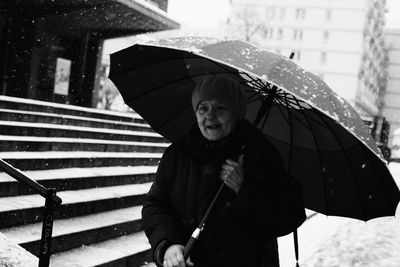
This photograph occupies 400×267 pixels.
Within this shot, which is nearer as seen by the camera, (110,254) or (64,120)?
(110,254)

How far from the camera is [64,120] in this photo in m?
9.05

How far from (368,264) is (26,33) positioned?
470 inches

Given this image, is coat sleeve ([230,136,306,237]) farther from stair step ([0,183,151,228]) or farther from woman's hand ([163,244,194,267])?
stair step ([0,183,151,228])

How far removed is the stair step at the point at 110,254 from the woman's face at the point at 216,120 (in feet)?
8.92

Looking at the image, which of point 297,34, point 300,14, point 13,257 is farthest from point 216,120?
point 300,14

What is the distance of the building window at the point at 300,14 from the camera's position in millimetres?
57625

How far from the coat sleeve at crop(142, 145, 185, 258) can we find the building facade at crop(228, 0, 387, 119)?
5285 centimetres

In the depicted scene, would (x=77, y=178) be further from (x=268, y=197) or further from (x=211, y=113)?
(x=268, y=197)

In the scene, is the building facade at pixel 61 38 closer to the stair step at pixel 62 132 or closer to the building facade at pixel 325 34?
the stair step at pixel 62 132

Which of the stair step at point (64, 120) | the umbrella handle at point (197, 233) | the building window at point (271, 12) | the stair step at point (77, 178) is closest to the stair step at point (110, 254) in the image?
the stair step at point (77, 178)

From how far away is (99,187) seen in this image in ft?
21.0

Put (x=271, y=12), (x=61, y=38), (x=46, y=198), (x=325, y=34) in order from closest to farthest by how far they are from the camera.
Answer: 1. (x=46, y=198)
2. (x=61, y=38)
3. (x=325, y=34)
4. (x=271, y=12)

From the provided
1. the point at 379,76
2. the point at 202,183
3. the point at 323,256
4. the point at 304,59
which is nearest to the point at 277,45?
the point at 304,59

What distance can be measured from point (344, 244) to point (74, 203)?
163 inches
